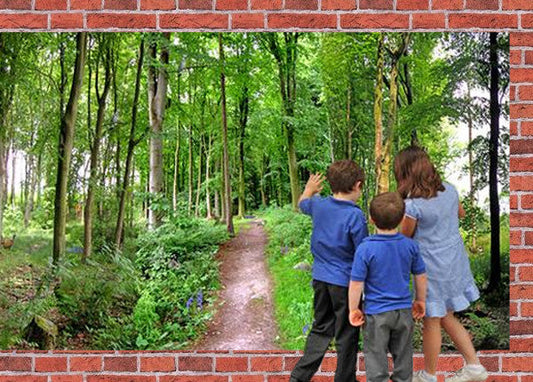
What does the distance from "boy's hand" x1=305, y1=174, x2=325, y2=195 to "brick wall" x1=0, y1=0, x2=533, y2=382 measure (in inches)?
33.7

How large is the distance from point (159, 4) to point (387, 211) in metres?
1.79

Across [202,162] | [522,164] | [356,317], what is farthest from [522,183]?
[202,162]

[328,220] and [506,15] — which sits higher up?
[506,15]

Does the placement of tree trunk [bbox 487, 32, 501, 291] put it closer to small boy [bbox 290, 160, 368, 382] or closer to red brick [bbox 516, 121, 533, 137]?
red brick [bbox 516, 121, 533, 137]

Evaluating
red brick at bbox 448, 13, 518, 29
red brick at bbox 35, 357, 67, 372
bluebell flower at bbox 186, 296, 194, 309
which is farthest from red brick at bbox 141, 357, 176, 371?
red brick at bbox 448, 13, 518, 29

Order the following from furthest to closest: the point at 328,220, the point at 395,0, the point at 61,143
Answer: the point at 61,143, the point at 395,0, the point at 328,220

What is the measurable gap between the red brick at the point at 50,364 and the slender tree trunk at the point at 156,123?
0.94 m

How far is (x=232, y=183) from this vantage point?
3.84m

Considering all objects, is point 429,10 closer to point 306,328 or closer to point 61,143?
point 306,328

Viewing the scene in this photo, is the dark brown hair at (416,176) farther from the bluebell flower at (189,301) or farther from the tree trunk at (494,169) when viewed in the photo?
the bluebell flower at (189,301)

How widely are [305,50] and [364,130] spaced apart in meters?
0.59

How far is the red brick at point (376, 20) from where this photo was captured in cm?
368

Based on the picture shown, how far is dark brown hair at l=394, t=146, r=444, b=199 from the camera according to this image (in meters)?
3.28

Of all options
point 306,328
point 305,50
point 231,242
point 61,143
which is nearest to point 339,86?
point 305,50
